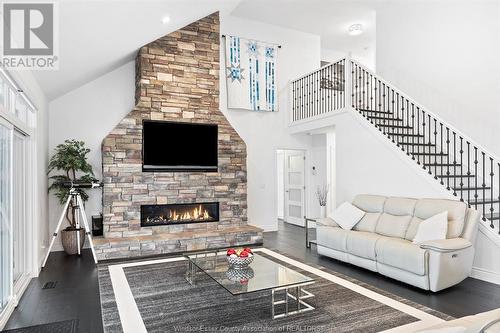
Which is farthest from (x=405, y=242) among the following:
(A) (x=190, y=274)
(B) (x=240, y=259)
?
(A) (x=190, y=274)

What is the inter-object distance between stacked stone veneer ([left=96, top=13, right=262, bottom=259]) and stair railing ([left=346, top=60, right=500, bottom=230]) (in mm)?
2779

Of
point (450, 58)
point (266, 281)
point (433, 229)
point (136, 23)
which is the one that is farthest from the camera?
point (450, 58)

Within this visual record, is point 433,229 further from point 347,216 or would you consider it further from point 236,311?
point 236,311

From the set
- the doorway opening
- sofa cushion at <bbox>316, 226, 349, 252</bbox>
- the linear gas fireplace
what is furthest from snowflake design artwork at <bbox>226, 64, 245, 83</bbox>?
sofa cushion at <bbox>316, 226, 349, 252</bbox>

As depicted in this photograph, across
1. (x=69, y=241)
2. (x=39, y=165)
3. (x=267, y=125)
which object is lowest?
(x=69, y=241)

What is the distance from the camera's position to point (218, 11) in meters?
7.04

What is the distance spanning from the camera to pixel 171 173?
6.38m

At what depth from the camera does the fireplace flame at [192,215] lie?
21.3ft

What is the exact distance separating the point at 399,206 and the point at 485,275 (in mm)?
1316

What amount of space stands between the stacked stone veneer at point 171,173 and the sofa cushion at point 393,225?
2.33m

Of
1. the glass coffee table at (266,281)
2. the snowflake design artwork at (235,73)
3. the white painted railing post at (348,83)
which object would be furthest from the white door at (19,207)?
the white painted railing post at (348,83)

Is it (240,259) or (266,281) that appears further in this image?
(240,259)

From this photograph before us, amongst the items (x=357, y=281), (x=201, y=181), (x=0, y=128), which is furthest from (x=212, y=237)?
(x=0, y=128)

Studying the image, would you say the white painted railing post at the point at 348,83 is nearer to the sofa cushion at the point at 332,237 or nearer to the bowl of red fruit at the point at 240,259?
the sofa cushion at the point at 332,237
